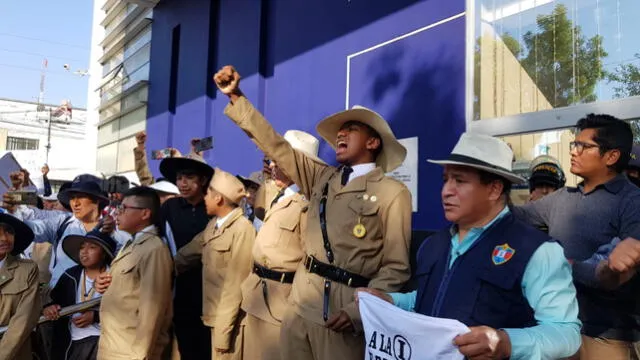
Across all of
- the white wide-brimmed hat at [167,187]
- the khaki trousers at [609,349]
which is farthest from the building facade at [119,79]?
the khaki trousers at [609,349]

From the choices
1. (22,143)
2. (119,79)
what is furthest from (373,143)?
(22,143)

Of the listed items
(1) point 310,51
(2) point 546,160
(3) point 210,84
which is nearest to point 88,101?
(3) point 210,84

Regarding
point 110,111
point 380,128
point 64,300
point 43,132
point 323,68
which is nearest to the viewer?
point 380,128

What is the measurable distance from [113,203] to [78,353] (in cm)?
241

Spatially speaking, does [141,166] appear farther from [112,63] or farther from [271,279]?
[112,63]

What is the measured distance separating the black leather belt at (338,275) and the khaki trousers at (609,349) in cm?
110

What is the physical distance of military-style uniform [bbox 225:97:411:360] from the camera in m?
2.64

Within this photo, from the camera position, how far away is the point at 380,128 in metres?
2.97

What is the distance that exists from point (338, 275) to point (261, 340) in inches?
40.8

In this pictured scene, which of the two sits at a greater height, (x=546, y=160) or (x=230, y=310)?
(x=546, y=160)

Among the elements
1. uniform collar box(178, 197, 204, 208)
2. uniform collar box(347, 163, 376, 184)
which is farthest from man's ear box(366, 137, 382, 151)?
uniform collar box(178, 197, 204, 208)

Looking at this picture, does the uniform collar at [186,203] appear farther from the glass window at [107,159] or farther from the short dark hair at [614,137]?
the glass window at [107,159]

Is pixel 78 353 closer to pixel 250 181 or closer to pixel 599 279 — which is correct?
pixel 250 181

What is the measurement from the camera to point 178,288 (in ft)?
14.8
